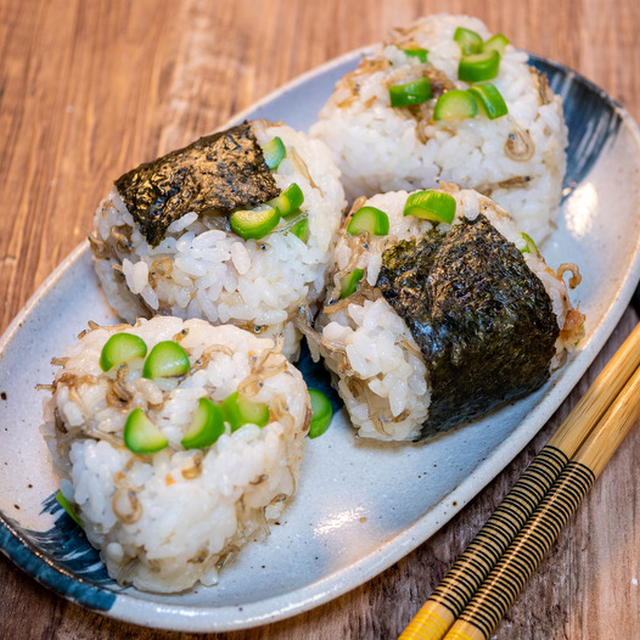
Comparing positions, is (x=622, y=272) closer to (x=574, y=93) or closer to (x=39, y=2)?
(x=574, y=93)

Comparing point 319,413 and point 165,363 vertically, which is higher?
point 165,363

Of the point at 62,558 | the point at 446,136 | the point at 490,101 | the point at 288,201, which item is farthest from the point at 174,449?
the point at 490,101

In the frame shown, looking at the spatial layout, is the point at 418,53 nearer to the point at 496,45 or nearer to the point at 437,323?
the point at 496,45

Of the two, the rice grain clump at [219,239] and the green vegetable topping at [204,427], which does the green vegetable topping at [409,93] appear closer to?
the rice grain clump at [219,239]

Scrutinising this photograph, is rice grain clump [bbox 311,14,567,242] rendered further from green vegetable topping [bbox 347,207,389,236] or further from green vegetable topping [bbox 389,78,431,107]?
green vegetable topping [bbox 347,207,389,236]

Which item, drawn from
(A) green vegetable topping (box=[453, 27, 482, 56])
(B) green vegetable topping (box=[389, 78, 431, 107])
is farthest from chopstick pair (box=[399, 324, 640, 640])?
(A) green vegetable topping (box=[453, 27, 482, 56])

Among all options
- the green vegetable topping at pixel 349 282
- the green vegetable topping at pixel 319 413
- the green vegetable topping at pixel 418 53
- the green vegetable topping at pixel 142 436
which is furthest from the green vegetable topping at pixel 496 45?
the green vegetable topping at pixel 142 436

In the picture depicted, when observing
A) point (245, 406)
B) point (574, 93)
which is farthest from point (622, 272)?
point (245, 406)
